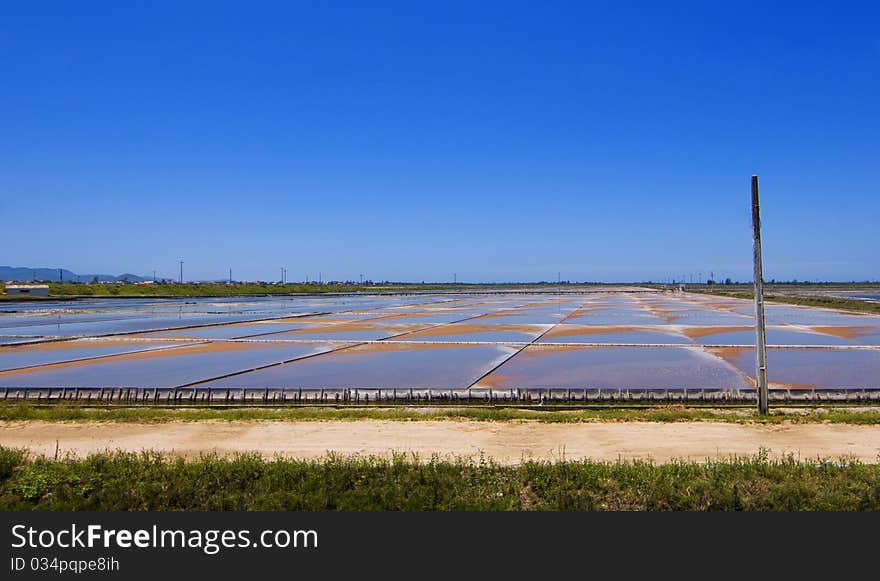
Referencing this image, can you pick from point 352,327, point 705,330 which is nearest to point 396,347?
point 352,327

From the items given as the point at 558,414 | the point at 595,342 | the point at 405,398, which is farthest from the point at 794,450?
the point at 595,342

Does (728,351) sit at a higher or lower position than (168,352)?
lower

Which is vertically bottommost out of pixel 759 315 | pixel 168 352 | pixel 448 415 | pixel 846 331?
pixel 846 331

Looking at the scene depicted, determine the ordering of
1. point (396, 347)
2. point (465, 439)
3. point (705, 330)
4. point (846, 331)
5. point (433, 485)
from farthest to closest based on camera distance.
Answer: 1. point (705, 330)
2. point (846, 331)
3. point (396, 347)
4. point (465, 439)
5. point (433, 485)

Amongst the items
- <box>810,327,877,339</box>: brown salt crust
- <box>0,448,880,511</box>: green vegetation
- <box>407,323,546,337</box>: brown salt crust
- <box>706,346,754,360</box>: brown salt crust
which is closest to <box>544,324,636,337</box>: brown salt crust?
<box>407,323,546,337</box>: brown salt crust

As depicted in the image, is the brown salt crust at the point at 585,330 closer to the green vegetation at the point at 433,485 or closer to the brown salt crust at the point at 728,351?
the brown salt crust at the point at 728,351

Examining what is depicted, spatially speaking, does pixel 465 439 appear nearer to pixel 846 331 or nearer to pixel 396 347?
pixel 396 347

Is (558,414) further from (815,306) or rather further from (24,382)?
(815,306)
